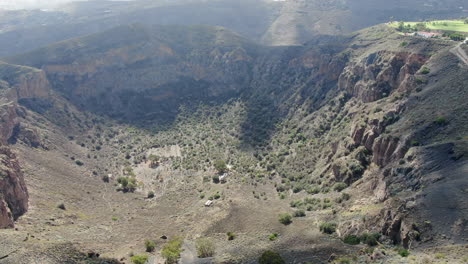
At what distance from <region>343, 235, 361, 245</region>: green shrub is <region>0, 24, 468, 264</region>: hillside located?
0.88 meters

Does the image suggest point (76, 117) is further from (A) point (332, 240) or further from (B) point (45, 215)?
(A) point (332, 240)

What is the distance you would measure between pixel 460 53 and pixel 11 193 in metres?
83.7

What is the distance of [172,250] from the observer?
170ft

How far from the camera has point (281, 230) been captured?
176 feet

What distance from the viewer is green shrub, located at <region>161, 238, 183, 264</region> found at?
4891cm

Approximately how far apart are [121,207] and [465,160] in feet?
200

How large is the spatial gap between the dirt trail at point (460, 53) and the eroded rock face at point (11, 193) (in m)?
80.4

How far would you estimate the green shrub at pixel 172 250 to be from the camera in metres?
48.9

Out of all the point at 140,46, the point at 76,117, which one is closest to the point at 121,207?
the point at 76,117

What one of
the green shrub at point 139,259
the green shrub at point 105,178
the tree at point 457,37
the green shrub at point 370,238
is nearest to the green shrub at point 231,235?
the green shrub at point 139,259

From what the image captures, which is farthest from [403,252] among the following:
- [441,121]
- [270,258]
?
[441,121]

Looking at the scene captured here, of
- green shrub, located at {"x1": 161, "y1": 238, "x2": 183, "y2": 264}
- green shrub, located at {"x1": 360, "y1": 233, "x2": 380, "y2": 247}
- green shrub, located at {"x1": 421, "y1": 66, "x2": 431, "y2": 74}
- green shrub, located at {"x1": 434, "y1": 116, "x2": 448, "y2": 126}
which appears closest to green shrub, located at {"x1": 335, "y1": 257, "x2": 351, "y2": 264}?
green shrub, located at {"x1": 360, "y1": 233, "x2": 380, "y2": 247}

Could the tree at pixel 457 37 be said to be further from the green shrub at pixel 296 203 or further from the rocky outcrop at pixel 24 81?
the rocky outcrop at pixel 24 81

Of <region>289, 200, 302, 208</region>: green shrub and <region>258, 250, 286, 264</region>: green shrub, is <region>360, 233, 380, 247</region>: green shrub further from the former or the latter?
<region>289, 200, 302, 208</region>: green shrub
